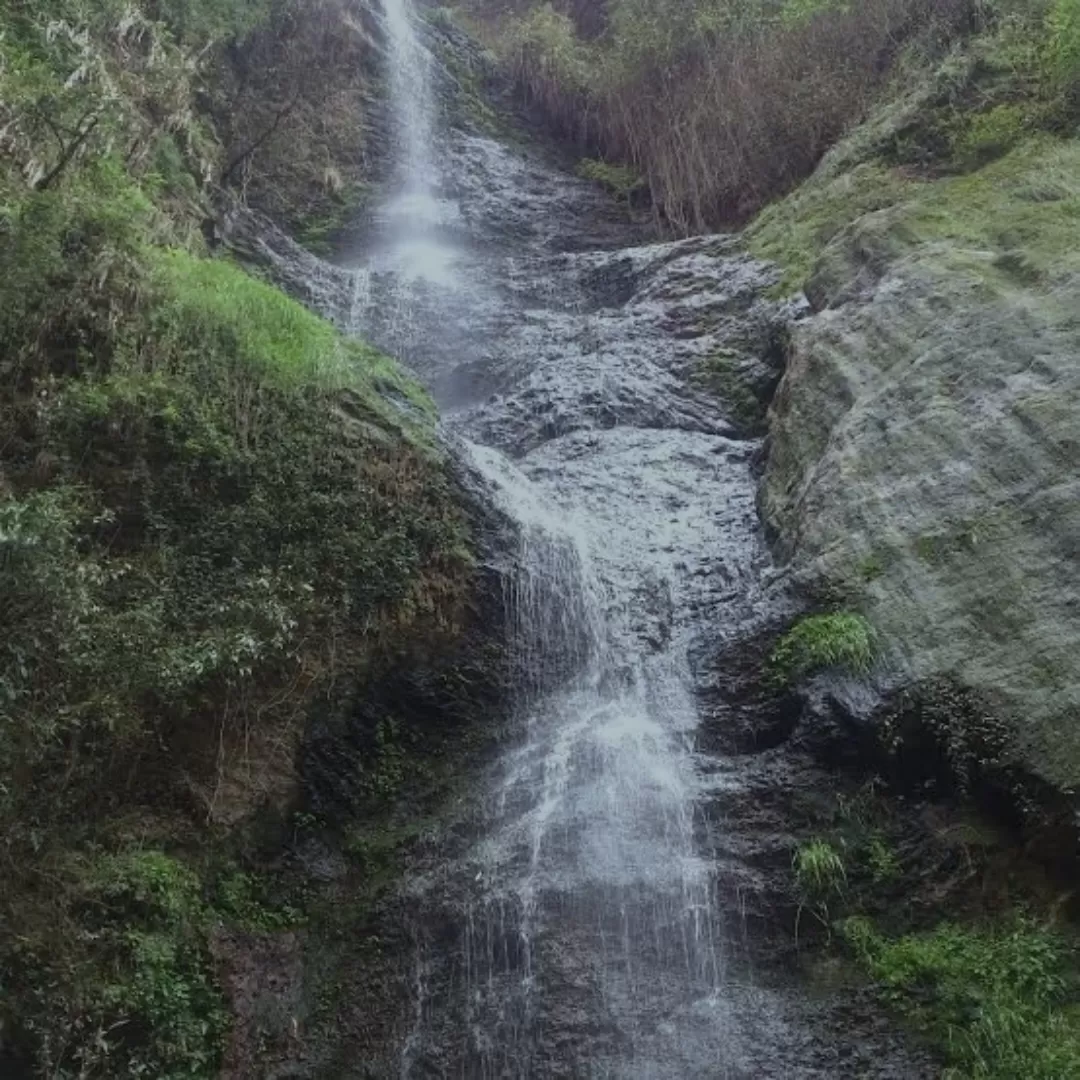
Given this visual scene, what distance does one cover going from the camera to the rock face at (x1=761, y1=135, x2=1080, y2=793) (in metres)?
8.85

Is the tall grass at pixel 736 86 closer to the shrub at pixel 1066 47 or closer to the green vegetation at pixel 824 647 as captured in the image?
the shrub at pixel 1066 47

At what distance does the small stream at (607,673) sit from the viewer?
25.8 feet

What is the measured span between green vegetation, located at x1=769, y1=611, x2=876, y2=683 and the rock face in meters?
0.17

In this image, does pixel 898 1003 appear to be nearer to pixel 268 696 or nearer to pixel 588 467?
pixel 268 696

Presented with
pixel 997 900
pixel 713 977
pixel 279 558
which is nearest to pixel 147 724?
pixel 279 558

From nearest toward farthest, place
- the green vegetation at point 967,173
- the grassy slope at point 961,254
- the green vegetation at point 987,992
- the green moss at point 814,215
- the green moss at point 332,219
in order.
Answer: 1. the green vegetation at point 987,992
2. the grassy slope at point 961,254
3. the green vegetation at point 967,173
4. the green moss at point 814,215
5. the green moss at point 332,219

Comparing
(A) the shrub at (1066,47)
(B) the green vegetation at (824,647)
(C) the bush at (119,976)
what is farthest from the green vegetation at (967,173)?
(C) the bush at (119,976)

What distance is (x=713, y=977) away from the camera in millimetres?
8078

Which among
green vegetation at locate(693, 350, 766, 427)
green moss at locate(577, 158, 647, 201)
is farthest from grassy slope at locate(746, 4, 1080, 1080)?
green moss at locate(577, 158, 647, 201)

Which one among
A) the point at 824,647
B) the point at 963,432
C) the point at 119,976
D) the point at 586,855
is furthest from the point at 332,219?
the point at 119,976

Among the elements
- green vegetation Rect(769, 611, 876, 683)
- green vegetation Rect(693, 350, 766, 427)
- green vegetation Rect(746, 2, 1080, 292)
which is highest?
green vegetation Rect(746, 2, 1080, 292)

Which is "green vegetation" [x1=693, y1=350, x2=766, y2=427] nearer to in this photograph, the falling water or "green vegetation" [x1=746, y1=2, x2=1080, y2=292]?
"green vegetation" [x1=746, y1=2, x2=1080, y2=292]

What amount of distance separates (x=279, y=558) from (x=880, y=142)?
37.3 ft

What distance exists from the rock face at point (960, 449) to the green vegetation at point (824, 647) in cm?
17
